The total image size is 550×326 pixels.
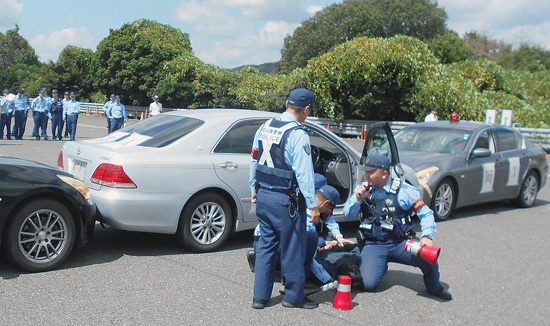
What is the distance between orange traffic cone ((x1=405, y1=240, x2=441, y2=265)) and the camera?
4656mm

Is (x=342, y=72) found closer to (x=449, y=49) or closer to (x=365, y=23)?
(x=449, y=49)

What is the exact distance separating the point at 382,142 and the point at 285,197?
102 inches

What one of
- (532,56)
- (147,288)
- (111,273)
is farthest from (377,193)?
(532,56)

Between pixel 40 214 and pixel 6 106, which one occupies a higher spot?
pixel 6 106

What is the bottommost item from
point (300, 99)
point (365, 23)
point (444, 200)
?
point (444, 200)

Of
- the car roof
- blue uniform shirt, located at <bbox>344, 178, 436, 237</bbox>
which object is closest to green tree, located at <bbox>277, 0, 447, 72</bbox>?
the car roof

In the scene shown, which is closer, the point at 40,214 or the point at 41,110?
the point at 40,214

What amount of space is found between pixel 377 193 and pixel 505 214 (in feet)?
17.5

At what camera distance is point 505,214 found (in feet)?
31.4

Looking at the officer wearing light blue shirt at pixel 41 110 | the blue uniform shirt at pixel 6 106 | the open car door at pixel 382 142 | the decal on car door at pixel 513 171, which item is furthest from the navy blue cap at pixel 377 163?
the blue uniform shirt at pixel 6 106

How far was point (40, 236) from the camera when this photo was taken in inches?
203

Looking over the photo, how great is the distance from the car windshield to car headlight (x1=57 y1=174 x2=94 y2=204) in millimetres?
5882

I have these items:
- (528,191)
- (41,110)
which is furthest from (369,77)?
(528,191)

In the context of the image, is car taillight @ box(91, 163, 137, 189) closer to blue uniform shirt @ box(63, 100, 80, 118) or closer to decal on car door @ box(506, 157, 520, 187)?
decal on car door @ box(506, 157, 520, 187)
